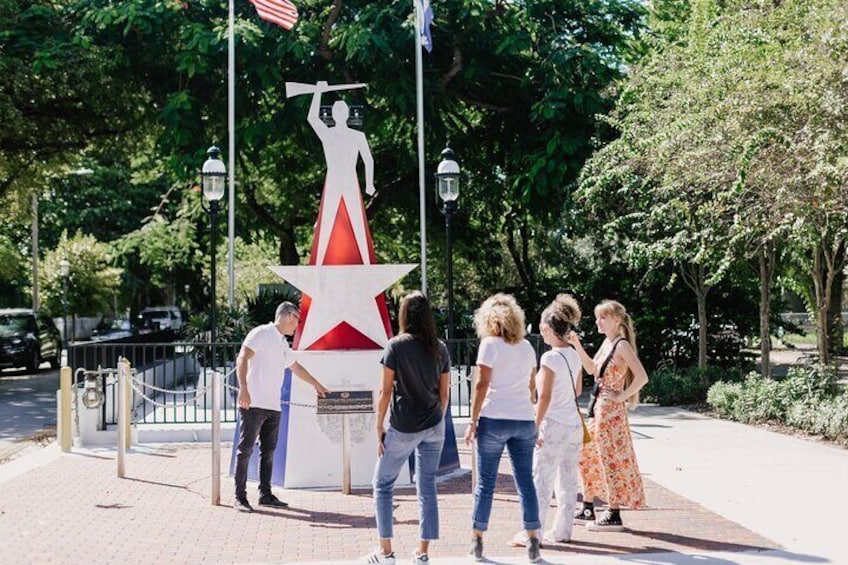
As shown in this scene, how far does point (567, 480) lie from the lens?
7484 mm

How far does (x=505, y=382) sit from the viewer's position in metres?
6.75

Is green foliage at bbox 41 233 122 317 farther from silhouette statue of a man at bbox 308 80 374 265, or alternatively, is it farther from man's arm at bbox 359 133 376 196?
silhouette statue of a man at bbox 308 80 374 265

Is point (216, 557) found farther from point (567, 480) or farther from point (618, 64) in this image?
point (618, 64)

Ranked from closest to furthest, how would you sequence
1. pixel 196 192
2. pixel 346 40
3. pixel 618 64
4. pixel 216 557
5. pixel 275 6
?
1. pixel 216 557
2. pixel 275 6
3. pixel 346 40
4. pixel 618 64
5. pixel 196 192

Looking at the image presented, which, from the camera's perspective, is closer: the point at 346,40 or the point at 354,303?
the point at 354,303

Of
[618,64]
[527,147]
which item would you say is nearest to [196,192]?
[527,147]

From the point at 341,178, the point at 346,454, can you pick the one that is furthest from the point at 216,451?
the point at 341,178

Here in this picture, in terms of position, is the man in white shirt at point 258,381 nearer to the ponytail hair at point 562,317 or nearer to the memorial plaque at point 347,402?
the memorial plaque at point 347,402

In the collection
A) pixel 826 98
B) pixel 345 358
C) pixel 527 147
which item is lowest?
pixel 345 358

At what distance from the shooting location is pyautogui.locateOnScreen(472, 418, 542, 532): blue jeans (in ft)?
22.2

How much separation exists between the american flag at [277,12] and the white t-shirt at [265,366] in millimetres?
11858

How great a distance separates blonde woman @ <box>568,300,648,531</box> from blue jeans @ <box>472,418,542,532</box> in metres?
1.10

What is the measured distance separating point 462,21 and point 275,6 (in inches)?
176

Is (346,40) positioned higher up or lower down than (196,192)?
higher up
